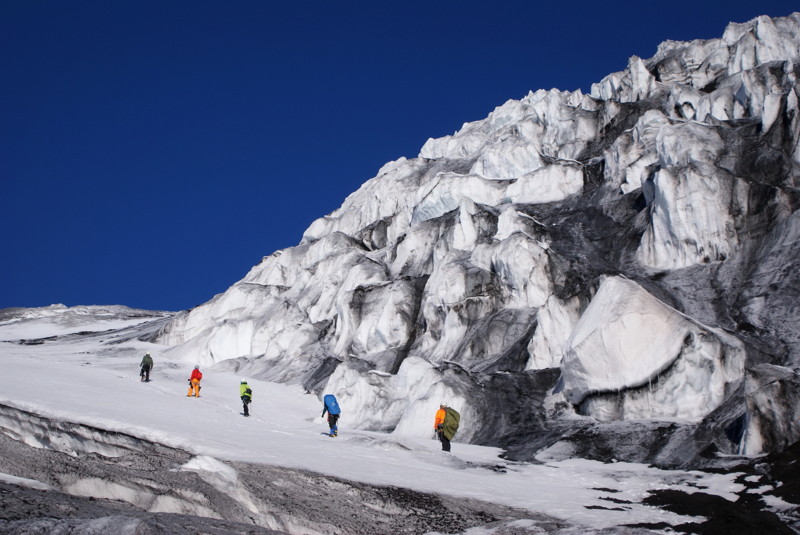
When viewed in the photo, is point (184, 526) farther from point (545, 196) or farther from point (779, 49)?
point (779, 49)

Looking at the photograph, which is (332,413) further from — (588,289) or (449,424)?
(588,289)

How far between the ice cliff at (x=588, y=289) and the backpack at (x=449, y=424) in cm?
255

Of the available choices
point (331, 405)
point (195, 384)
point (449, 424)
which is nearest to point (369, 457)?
point (449, 424)

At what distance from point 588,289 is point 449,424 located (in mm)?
14758

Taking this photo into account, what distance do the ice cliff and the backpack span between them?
255 cm

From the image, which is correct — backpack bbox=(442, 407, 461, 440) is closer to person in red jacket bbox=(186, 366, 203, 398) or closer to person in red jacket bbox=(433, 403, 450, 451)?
person in red jacket bbox=(433, 403, 450, 451)

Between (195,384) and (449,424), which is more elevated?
(195,384)

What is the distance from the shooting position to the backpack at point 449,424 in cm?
2262

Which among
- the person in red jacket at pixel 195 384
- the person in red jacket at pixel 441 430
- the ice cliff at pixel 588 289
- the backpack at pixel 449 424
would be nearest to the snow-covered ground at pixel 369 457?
the person in red jacket at pixel 441 430

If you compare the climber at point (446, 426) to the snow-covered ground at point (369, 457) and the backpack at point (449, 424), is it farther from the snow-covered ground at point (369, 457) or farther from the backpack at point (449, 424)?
the snow-covered ground at point (369, 457)

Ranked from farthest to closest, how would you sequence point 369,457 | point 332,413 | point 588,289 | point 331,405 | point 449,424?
point 588,289, point 331,405, point 332,413, point 449,424, point 369,457

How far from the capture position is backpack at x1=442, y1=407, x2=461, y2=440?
891 inches

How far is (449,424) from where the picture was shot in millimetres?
22859

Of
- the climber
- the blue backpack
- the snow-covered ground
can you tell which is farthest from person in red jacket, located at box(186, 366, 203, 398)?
the climber
